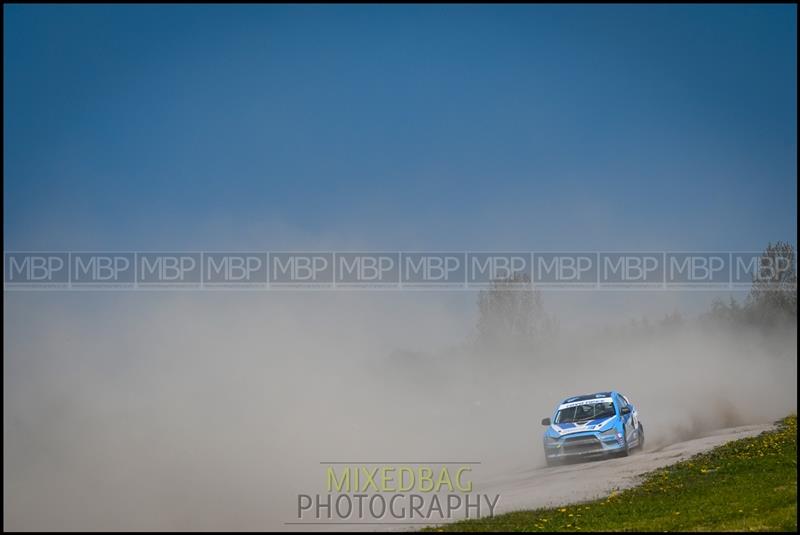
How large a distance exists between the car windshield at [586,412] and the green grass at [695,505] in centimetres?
392

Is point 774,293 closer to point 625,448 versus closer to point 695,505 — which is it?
point 625,448

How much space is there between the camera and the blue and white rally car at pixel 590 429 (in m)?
25.2

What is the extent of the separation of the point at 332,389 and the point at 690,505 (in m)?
37.8

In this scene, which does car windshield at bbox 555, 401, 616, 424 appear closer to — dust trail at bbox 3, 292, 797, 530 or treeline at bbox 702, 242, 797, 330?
dust trail at bbox 3, 292, 797, 530

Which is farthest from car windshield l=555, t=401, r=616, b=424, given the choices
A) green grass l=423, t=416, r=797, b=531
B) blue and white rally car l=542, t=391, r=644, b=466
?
green grass l=423, t=416, r=797, b=531

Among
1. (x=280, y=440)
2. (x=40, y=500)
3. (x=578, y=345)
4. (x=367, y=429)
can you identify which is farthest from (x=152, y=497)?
(x=578, y=345)

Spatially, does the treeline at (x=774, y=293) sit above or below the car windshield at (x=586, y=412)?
above

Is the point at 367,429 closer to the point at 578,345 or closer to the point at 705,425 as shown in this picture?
the point at 705,425

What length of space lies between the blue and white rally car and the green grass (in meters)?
3.43

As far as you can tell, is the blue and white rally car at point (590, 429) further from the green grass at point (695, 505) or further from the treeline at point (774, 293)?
the treeline at point (774, 293)

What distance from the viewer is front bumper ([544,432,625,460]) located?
25.1 meters

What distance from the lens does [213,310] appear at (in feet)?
206

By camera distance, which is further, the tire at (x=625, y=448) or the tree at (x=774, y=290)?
the tree at (x=774, y=290)

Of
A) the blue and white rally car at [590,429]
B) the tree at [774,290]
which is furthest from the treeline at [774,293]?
the blue and white rally car at [590,429]
